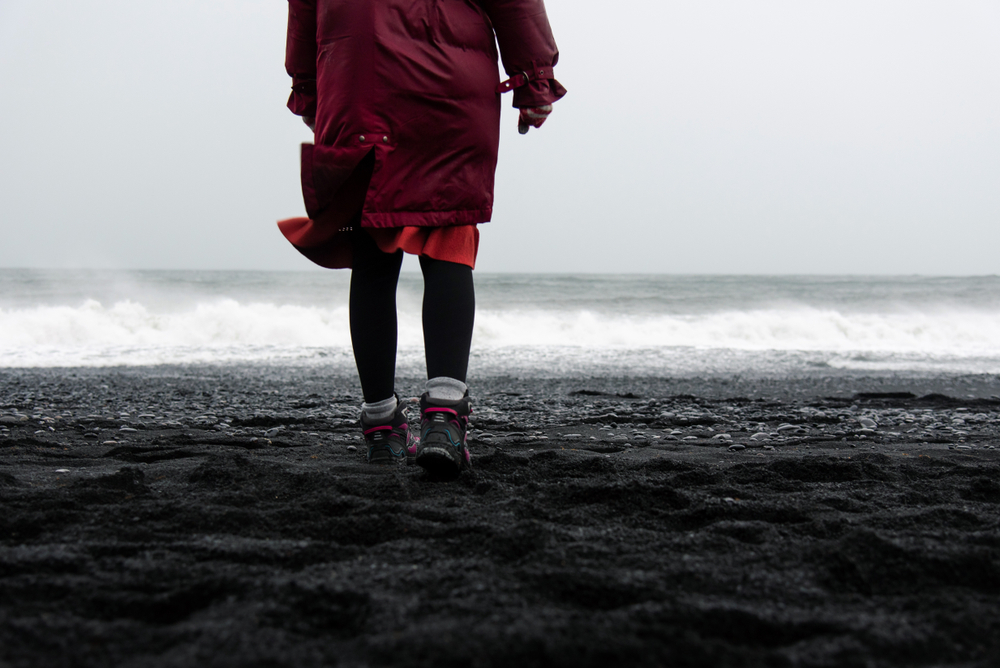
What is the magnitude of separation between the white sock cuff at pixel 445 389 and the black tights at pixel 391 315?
0.06ft

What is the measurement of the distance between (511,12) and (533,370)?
488 centimetres

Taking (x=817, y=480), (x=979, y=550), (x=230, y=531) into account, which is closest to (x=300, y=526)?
(x=230, y=531)

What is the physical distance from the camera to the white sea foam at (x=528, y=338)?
24.9ft

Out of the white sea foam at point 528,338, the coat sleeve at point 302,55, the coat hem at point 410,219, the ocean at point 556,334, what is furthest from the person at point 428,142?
the white sea foam at point 528,338

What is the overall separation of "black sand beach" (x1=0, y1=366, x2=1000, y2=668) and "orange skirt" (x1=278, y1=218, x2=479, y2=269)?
59 cm

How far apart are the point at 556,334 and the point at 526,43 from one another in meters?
9.03

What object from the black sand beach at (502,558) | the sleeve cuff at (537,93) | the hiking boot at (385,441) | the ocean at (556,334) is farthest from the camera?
the ocean at (556,334)

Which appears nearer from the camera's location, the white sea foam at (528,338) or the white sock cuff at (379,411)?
the white sock cuff at (379,411)

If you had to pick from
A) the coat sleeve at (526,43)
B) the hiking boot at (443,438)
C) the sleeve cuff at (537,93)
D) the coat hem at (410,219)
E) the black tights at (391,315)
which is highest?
the coat sleeve at (526,43)

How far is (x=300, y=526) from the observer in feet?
4.19

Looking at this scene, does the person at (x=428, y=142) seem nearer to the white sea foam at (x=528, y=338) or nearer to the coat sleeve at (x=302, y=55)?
the coat sleeve at (x=302, y=55)

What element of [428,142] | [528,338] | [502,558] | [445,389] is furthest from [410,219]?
[528,338]

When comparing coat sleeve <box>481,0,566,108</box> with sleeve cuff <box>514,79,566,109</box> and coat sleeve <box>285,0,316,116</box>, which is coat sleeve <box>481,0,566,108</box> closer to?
sleeve cuff <box>514,79,566,109</box>

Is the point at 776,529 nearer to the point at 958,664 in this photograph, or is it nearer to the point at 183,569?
the point at 958,664
